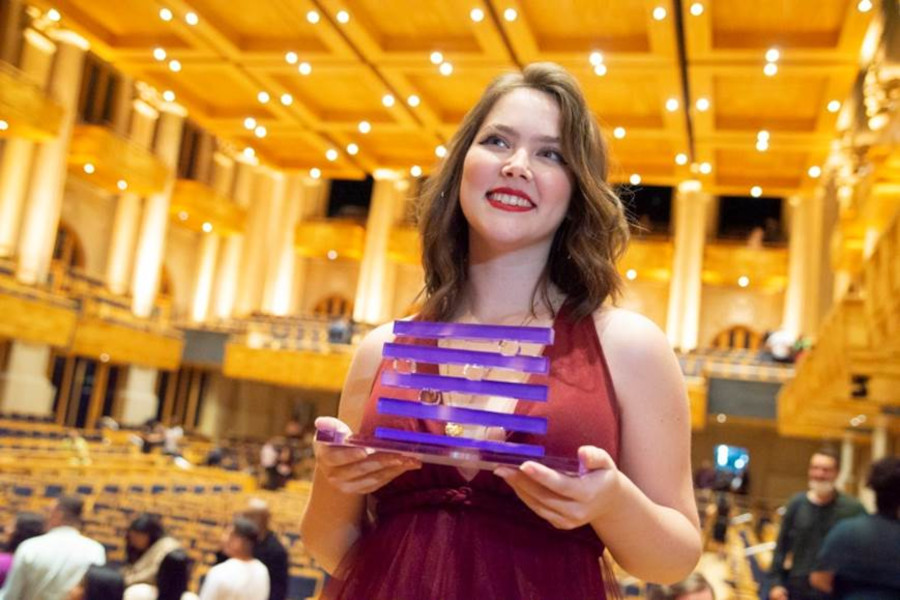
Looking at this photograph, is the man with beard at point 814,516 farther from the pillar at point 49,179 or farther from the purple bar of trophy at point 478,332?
the pillar at point 49,179

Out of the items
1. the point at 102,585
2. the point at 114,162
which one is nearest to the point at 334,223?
the point at 114,162

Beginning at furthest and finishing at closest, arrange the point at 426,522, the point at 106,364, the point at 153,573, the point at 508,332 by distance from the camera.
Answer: the point at 106,364 < the point at 153,573 < the point at 426,522 < the point at 508,332

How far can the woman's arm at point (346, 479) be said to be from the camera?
1.27 meters

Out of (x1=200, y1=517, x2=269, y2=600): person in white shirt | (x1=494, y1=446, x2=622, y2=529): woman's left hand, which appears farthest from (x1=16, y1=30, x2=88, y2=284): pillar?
(x1=494, y1=446, x2=622, y2=529): woman's left hand

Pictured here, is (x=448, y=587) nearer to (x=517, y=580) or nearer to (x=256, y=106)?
(x=517, y=580)

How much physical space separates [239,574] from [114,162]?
21.3 m

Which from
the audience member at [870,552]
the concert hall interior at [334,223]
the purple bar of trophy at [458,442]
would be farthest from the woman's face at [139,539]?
the purple bar of trophy at [458,442]

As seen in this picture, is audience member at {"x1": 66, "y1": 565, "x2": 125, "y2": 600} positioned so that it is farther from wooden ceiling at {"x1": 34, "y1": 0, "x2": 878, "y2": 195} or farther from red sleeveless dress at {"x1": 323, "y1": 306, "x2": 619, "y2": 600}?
wooden ceiling at {"x1": 34, "y1": 0, "x2": 878, "y2": 195}

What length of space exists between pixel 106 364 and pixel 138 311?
6.81 feet

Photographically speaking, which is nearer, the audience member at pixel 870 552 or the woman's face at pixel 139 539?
the audience member at pixel 870 552

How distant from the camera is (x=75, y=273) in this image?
83.4 feet

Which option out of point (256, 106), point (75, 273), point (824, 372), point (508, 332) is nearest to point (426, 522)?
point (508, 332)

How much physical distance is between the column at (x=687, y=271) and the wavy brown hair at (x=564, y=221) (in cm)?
2925

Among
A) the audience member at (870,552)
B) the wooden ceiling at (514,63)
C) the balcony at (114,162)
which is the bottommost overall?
the audience member at (870,552)
